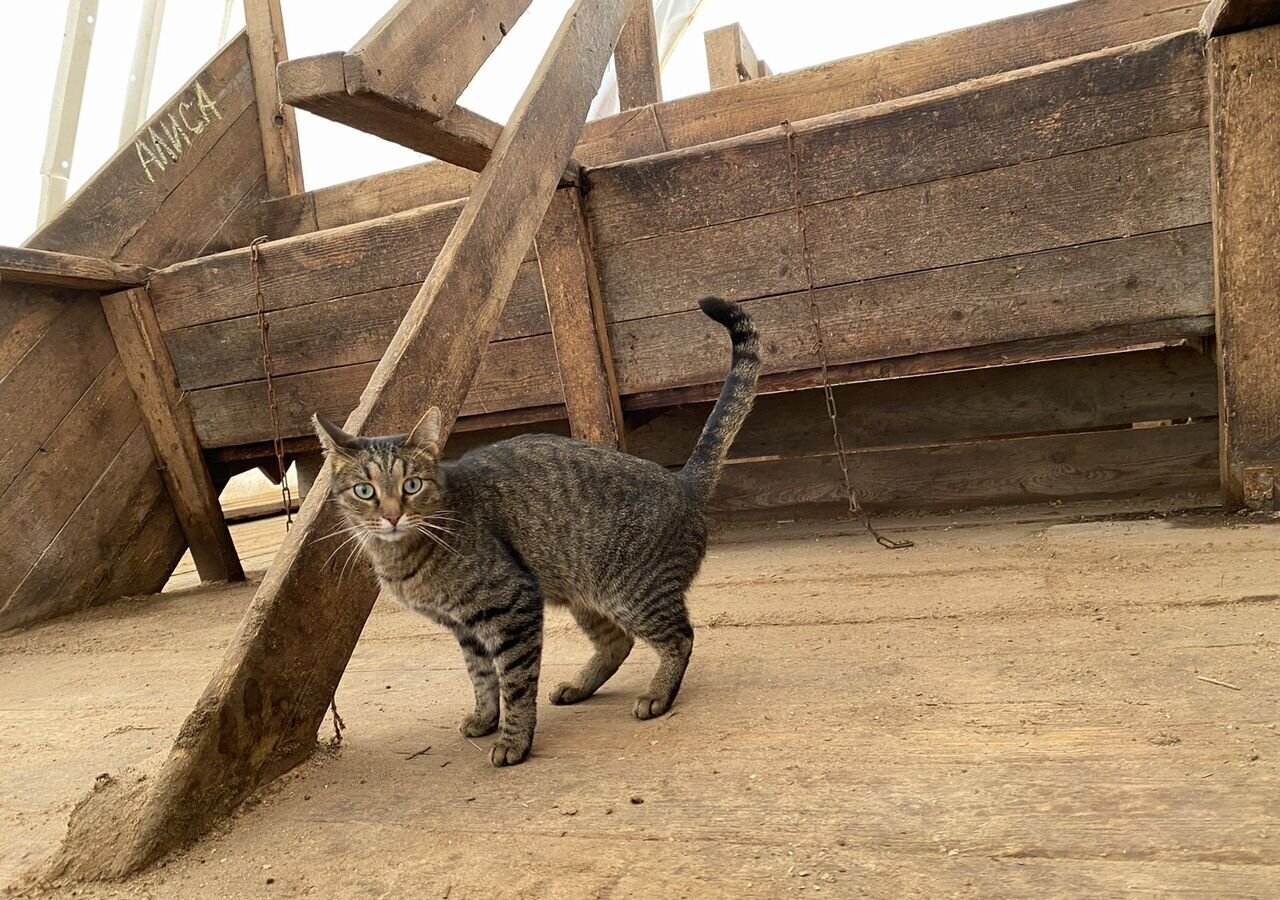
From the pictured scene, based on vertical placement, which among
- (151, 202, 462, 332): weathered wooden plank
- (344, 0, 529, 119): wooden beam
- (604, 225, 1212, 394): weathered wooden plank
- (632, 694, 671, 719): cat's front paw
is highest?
(344, 0, 529, 119): wooden beam

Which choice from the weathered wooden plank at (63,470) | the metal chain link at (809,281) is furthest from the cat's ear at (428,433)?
the weathered wooden plank at (63,470)

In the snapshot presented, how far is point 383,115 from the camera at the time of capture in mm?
2266

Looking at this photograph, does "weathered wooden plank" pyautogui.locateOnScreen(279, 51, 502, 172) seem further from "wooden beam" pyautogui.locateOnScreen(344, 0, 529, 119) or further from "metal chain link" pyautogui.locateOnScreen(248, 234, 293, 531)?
"metal chain link" pyautogui.locateOnScreen(248, 234, 293, 531)

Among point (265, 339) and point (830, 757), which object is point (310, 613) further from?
point (265, 339)

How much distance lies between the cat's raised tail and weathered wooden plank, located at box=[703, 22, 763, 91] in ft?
7.96

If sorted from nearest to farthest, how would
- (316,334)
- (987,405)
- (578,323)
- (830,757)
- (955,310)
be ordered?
(830,757), (955,310), (578,323), (987,405), (316,334)

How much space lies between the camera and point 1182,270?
3189mm

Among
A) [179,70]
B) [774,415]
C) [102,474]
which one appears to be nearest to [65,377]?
[102,474]

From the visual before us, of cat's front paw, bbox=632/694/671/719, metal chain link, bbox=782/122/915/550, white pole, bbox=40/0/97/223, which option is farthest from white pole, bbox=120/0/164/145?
cat's front paw, bbox=632/694/671/719

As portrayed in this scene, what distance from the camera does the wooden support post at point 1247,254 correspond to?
2938 mm

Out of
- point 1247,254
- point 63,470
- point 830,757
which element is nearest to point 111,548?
point 63,470

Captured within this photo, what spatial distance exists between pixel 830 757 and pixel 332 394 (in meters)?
3.28

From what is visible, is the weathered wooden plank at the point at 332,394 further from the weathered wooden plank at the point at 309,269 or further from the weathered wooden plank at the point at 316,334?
the weathered wooden plank at the point at 309,269

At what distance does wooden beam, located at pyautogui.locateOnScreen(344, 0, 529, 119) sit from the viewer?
2.06 meters
